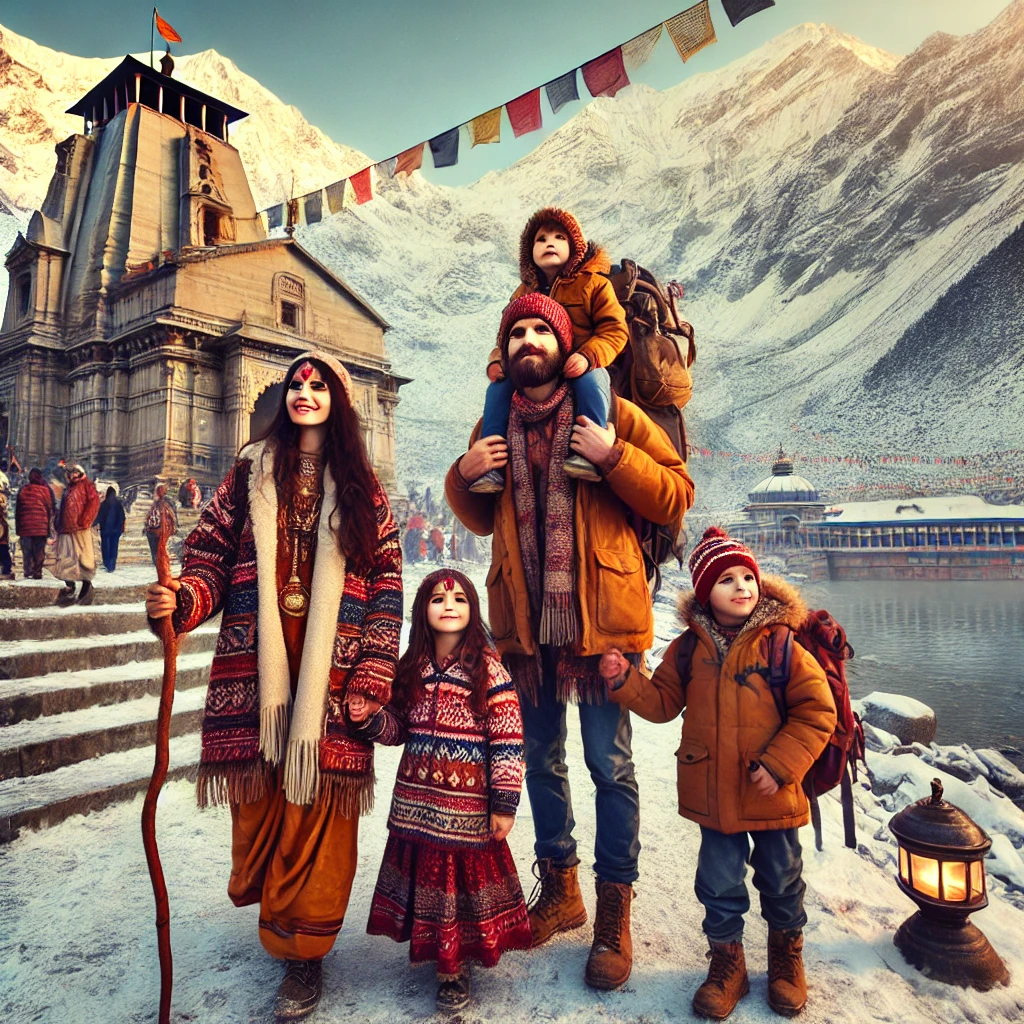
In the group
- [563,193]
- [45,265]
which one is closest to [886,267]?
[563,193]

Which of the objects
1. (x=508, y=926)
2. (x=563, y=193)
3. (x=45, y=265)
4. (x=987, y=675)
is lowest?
(x=987, y=675)

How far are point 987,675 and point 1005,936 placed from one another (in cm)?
621

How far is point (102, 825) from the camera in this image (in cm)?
293

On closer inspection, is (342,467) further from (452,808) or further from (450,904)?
(450,904)

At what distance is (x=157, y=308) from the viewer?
24.5 ft

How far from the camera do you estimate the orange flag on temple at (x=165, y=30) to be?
20.9ft

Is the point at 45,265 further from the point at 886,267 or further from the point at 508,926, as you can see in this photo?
the point at 886,267

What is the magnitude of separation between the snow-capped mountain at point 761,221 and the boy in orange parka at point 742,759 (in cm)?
964

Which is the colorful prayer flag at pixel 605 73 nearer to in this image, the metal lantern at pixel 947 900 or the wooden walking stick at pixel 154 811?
the wooden walking stick at pixel 154 811

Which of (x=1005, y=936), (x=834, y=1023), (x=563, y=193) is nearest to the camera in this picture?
(x=834, y=1023)

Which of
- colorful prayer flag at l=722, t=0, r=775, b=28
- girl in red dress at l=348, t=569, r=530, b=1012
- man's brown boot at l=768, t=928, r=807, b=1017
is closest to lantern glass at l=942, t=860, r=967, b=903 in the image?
man's brown boot at l=768, t=928, r=807, b=1017

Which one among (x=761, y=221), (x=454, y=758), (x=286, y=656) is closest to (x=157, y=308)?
(x=286, y=656)

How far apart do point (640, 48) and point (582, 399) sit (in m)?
4.96

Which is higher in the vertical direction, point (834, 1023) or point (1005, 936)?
point (834, 1023)
